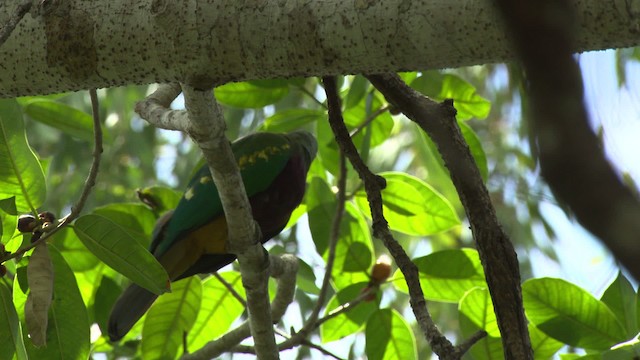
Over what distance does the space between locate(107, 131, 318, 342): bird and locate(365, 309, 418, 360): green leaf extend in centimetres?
57

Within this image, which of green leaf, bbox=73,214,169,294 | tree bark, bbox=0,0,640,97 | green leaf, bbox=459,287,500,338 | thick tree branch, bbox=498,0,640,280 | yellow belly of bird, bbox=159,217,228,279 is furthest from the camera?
yellow belly of bird, bbox=159,217,228,279

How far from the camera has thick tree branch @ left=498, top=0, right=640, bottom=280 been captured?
34 centimetres

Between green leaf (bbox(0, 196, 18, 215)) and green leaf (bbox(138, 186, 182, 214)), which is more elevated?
green leaf (bbox(138, 186, 182, 214))

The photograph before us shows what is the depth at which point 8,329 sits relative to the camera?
5.94 ft

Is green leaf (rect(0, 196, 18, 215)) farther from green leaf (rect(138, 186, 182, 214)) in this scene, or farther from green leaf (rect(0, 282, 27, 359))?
green leaf (rect(138, 186, 182, 214))

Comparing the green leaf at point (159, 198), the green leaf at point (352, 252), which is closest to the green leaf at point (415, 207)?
the green leaf at point (352, 252)

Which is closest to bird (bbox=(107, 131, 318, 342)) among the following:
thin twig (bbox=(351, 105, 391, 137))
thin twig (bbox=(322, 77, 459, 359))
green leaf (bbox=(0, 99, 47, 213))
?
thin twig (bbox=(351, 105, 391, 137))

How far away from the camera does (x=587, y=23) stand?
37.3 inches

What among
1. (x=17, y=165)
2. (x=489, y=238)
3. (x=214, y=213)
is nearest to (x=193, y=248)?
(x=214, y=213)

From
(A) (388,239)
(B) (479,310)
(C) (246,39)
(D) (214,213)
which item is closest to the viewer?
(C) (246,39)

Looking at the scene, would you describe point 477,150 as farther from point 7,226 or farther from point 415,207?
point 7,226

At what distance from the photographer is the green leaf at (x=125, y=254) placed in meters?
1.79

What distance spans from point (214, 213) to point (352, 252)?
1.66 feet

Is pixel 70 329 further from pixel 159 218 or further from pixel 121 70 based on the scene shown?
pixel 121 70
